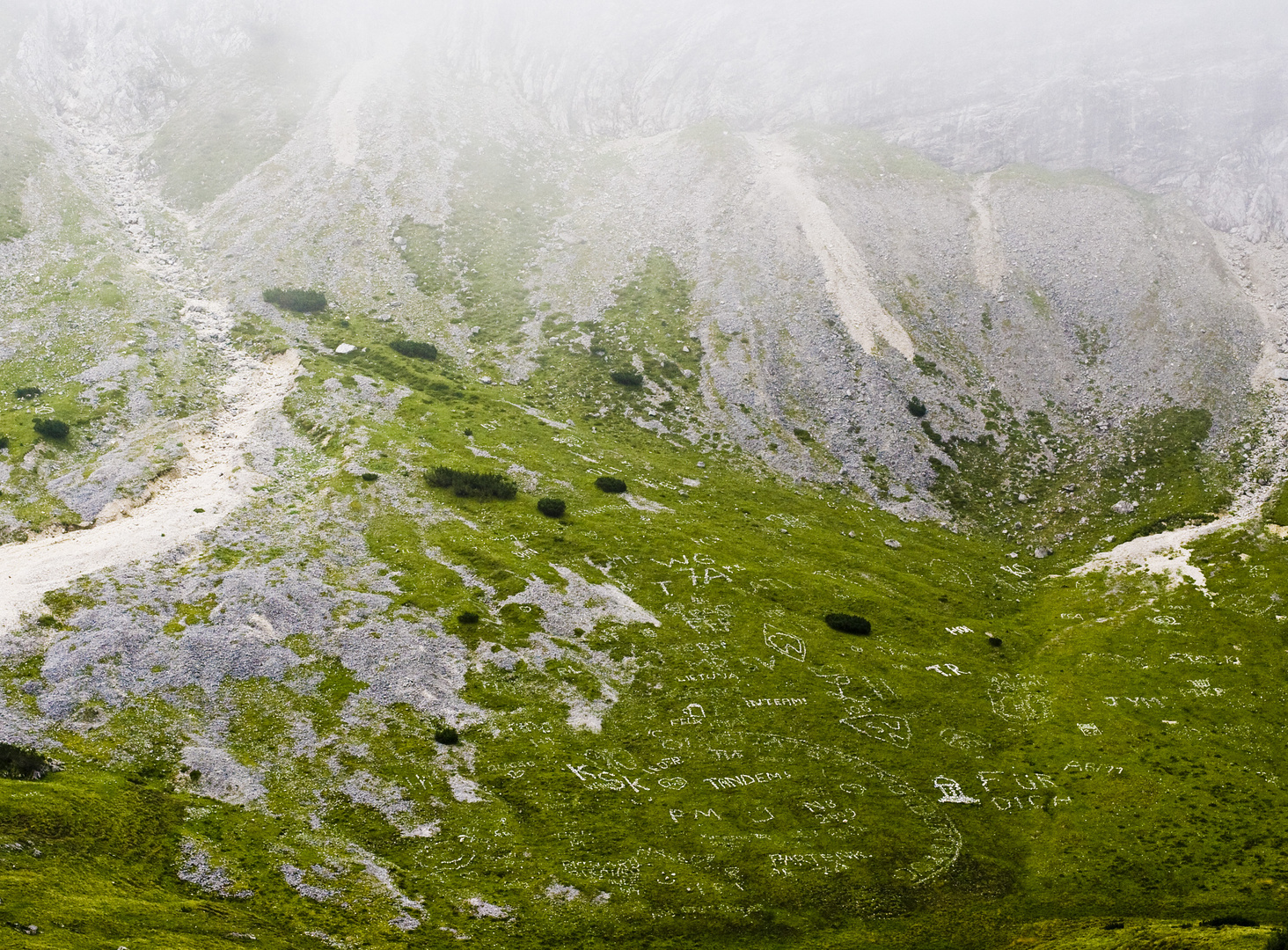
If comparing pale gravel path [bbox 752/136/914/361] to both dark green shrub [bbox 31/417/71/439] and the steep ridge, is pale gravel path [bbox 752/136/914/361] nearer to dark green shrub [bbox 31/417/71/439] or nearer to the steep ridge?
the steep ridge

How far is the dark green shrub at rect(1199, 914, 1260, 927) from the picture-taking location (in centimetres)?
3947

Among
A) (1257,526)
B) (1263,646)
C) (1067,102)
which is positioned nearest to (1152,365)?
(1257,526)

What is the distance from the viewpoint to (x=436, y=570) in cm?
6688

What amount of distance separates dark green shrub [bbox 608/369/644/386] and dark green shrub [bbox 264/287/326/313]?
4434cm

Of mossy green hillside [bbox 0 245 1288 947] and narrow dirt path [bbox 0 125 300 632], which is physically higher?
narrow dirt path [bbox 0 125 300 632]

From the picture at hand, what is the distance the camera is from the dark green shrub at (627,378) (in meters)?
109

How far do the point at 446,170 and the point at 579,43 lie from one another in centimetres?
6915

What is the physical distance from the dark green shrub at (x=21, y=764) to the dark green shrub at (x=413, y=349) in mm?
72320

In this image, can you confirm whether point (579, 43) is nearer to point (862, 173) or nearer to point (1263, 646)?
point (862, 173)

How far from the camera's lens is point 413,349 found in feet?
355

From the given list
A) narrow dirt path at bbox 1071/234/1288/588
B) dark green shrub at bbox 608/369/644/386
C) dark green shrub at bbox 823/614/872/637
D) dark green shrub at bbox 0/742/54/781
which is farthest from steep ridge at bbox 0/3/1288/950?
dark green shrub at bbox 823/614/872/637

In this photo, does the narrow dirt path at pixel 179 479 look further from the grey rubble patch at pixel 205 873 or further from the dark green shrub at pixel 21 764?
the grey rubble patch at pixel 205 873

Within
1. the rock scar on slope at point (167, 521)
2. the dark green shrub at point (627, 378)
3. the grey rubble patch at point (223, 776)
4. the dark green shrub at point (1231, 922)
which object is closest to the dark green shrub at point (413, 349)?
the rock scar on slope at point (167, 521)

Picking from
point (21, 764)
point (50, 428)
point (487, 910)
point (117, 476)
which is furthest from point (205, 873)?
point (50, 428)
